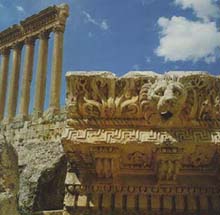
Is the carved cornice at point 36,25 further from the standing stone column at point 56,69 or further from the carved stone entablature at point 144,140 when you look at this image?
the carved stone entablature at point 144,140

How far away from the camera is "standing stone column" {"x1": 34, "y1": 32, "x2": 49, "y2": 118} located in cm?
→ 3525

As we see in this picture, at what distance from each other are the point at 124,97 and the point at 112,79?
17 cm

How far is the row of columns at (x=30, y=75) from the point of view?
115ft

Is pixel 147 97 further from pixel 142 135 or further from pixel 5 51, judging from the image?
pixel 5 51

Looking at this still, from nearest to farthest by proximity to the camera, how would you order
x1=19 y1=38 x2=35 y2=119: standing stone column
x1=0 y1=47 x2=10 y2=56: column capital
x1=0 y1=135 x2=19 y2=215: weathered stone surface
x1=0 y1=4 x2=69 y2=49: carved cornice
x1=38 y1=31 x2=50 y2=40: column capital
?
x1=0 y1=135 x2=19 y2=215: weathered stone surface < x1=19 y1=38 x2=35 y2=119: standing stone column < x1=0 y1=4 x2=69 y2=49: carved cornice < x1=38 y1=31 x2=50 y2=40: column capital < x1=0 y1=47 x2=10 y2=56: column capital

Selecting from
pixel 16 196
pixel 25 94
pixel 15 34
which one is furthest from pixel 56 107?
pixel 16 196

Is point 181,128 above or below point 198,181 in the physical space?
above

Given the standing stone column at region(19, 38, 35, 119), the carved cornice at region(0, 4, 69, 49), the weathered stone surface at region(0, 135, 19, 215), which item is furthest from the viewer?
the carved cornice at region(0, 4, 69, 49)

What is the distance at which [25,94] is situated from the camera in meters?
37.3

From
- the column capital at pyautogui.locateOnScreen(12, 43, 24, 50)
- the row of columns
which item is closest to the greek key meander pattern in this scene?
the row of columns

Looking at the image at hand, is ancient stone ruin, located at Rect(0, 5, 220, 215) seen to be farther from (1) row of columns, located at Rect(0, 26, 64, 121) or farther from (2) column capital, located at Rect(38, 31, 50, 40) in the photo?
(2) column capital, located at Rect(38, 31, 50, 40)

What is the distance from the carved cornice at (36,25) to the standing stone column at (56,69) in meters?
0.81

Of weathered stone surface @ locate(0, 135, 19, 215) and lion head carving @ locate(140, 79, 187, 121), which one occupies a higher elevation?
lion head carving @ locate(140, 79, 187, 121)

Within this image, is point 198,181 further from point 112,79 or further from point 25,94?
point 25,94
